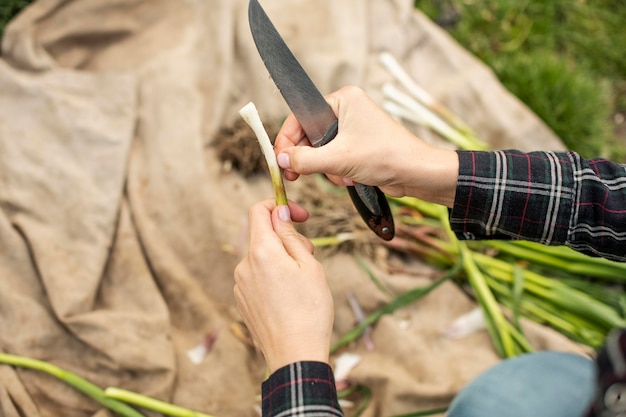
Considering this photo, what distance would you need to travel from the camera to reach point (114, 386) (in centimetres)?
153

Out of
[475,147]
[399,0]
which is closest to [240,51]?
[399,0]

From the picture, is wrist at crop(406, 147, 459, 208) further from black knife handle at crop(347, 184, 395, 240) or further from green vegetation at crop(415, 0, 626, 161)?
green vegetation at crop(415, 0, 626, 161)

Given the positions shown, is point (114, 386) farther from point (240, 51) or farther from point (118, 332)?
point (240, 51)

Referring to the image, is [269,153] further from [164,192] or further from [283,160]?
[164,192]

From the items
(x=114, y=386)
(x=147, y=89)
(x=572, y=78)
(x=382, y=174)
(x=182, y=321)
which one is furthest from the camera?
(x=572, y=78)

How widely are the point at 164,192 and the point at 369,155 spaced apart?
36.8 inches

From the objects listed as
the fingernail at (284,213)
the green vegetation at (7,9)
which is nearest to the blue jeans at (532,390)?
the fingernail at (284,213)

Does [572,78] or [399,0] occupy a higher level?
[399,0]

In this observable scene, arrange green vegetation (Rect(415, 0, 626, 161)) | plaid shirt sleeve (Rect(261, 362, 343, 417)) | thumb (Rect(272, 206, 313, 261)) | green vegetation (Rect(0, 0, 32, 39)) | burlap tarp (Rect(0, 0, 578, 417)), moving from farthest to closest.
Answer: green vegetation (Rect(415, 0, 626, 161)) < green vegetation (Rect(0, 0, 32, 39)) < burlap tarp (Rect(0, 0, 578, 417)) < thumb (Rect(272, 206, 313, 261)) < plaid shirt sleeve (Rect(261, 362, 343, 417))

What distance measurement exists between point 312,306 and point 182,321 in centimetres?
80

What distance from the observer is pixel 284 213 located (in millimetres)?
1155

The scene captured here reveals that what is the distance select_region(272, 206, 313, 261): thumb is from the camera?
3.52 ft

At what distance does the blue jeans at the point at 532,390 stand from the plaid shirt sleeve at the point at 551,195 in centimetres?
26

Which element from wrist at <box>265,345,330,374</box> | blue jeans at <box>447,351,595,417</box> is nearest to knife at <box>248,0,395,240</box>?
wrist at <box>265,345,330,374</box>
